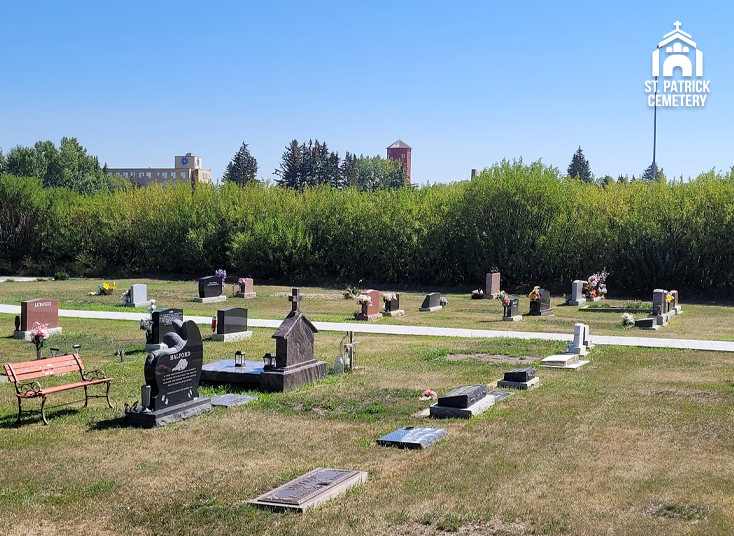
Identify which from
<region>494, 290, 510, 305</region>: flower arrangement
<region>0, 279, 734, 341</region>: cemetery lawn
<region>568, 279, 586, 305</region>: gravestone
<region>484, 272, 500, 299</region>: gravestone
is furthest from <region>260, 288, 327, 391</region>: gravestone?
<region>484, 272, 500, 299</region>: gravestone

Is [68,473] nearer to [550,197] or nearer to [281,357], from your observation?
[281,357]

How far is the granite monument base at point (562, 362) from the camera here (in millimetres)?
15742

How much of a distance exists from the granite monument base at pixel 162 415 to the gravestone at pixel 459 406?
11.7 ft

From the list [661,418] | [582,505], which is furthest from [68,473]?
[661,418]

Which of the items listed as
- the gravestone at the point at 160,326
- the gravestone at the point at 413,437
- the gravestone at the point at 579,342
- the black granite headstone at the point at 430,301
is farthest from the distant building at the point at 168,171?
the gravestone at the point at 413,437

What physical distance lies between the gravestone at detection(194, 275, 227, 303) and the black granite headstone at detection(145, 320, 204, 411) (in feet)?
62.2

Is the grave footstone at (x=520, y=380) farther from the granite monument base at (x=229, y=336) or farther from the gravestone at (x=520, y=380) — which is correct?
the granite monument base at (x=229, y=336)

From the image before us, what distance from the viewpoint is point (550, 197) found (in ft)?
124

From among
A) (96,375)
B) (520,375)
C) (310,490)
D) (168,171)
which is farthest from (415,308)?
(168,171)

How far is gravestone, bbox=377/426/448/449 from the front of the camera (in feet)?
32.1

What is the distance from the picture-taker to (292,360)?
13742 millimetres

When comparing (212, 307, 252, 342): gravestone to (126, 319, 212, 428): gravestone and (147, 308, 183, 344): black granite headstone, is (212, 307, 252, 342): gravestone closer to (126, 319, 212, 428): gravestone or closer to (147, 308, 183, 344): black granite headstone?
(147, 308, 183, 344): black granite headstone

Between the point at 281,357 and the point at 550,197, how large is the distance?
26.9m

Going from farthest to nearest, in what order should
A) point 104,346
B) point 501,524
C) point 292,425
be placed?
point 104,346, point 292,425, point 501,524
